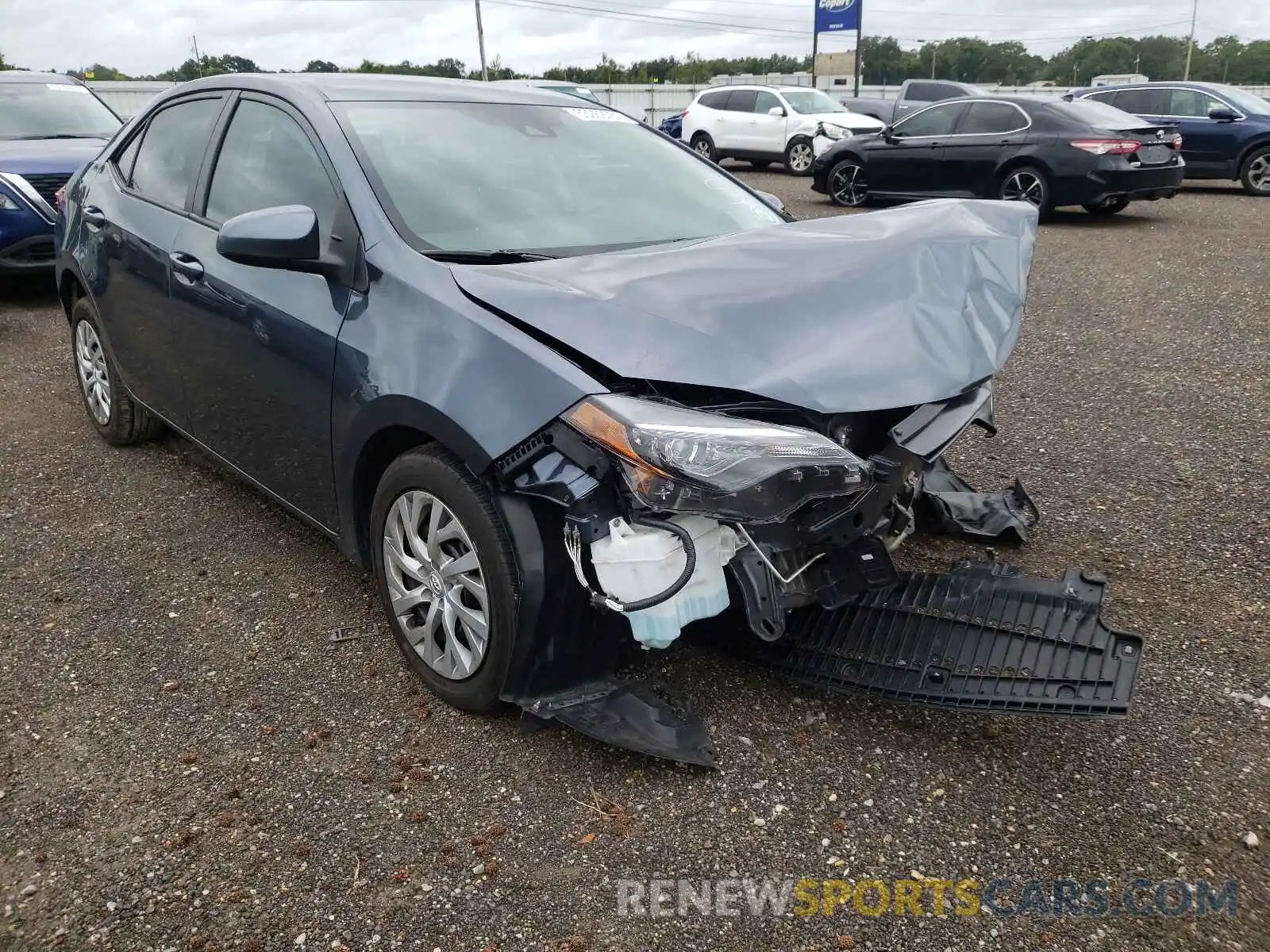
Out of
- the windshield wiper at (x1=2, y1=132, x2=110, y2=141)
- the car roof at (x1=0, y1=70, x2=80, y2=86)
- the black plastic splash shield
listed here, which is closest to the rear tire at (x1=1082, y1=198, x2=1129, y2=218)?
the black plastic splash shield

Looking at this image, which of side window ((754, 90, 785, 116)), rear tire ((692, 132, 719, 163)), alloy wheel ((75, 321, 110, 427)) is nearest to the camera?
alloy wheel ((75, 321, 110, 427))

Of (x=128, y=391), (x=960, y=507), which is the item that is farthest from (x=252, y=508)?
(x=960, y=507)

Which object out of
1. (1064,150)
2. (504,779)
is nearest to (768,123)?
(1064,150)

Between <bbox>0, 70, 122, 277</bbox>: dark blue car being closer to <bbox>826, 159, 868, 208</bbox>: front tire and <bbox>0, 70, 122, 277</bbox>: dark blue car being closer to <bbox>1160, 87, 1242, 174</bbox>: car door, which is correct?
<bbox>826, 159, 868, 208</bbox>: front tire

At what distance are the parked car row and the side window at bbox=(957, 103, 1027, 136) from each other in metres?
0.01

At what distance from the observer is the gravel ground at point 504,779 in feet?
6.99

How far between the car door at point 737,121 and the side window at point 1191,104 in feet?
22.7

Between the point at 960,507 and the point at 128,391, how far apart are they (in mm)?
3667

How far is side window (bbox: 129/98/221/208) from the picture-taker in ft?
12.7

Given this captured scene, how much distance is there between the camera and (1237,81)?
7919 centimetres

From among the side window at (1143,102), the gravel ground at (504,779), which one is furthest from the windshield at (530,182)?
the side window at (1143,102)

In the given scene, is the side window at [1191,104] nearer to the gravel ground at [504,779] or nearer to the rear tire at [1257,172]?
the rear tire at [1257,172]

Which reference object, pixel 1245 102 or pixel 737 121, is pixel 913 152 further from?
pixel 737 121

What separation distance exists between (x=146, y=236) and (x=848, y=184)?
10554 millimetres
